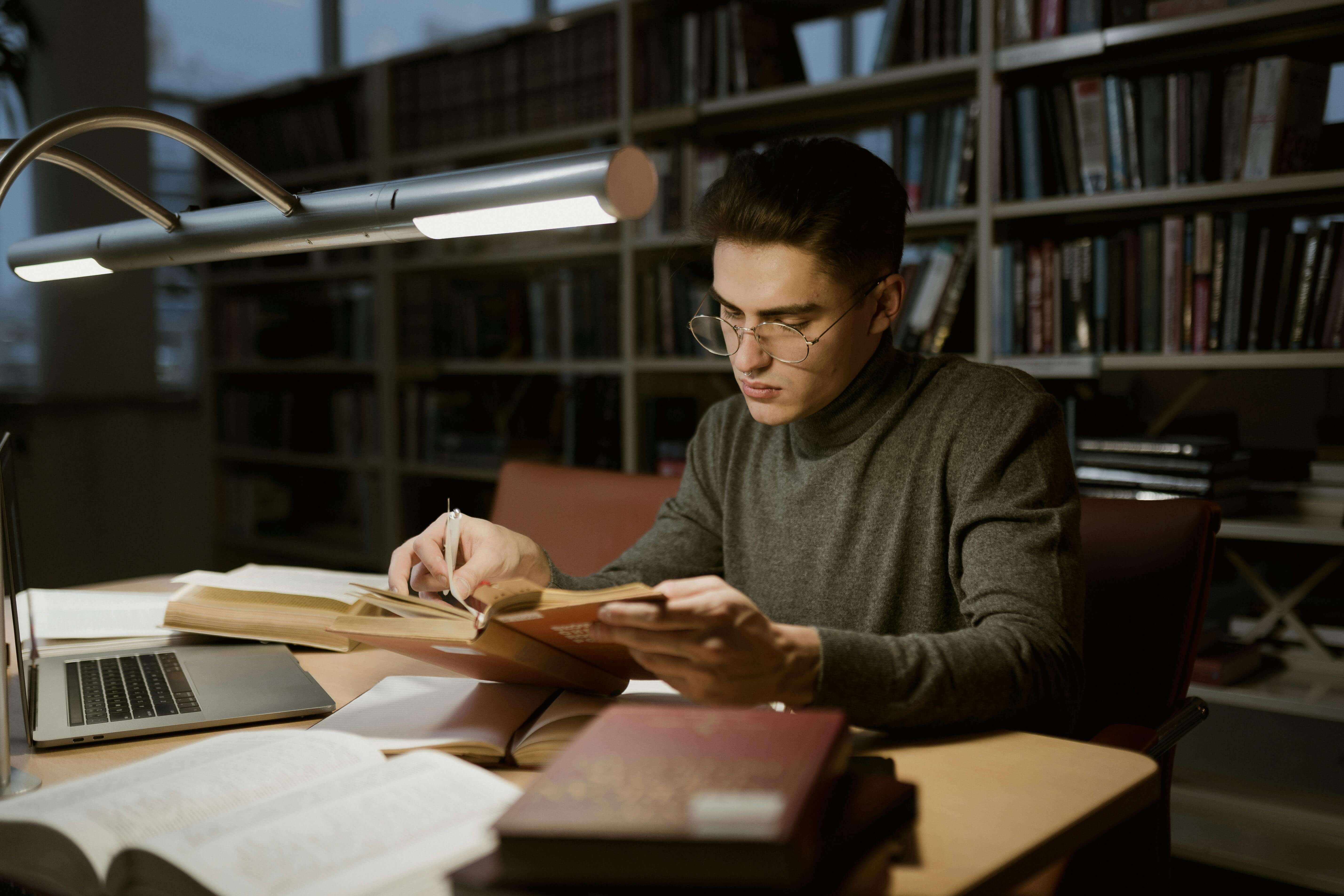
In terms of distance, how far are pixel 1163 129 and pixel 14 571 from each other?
2034 millimetres

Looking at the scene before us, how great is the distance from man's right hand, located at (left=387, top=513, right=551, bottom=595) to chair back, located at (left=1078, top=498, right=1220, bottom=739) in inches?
25.6

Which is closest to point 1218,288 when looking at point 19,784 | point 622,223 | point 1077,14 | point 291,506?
point 1077,14

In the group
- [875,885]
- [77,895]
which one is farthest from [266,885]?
[875,885]

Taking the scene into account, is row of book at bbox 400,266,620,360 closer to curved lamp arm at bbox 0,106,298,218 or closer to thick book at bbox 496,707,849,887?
curved lamp arm at bbox 0,106,298,218

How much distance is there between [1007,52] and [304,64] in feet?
9.26

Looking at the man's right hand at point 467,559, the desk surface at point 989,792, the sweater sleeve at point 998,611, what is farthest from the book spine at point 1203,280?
the man's right hand at point 467,559

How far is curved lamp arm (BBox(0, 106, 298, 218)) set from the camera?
86 centimetres

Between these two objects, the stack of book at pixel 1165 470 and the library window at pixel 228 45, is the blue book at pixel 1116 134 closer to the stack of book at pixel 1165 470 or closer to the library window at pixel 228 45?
the stack of book at pixel 1165 470

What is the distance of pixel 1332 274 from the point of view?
6.08 ft

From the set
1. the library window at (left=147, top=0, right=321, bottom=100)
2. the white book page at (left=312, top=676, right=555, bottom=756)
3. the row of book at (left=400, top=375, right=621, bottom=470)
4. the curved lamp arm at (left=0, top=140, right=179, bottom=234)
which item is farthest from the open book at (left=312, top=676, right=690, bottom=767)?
the library window at (left=147, top=0, right=321, bottom=100)

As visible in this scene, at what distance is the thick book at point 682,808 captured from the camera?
0.50 metres

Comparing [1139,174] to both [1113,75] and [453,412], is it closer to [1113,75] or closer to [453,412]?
[1113,75]

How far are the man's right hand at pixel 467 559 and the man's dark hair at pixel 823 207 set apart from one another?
1.46ft

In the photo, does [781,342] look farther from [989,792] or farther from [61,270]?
[61,270]
